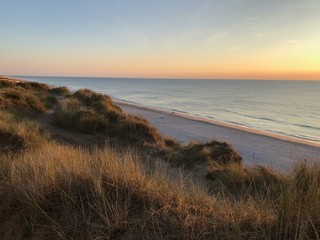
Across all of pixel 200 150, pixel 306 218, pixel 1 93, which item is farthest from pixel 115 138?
pixel 306 218

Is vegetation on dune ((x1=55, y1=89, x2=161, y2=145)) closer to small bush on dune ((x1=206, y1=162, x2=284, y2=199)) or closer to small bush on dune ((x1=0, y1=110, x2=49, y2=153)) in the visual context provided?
small bush on dune ((x1=0, y1=110, x2=49, y2=153))

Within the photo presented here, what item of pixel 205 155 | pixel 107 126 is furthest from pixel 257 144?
pixel 107 126

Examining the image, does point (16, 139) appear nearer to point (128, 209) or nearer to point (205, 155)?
point (128, 209)

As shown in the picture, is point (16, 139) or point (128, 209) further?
point (16, 139)

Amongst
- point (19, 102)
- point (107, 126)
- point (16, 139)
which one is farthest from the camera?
point (19, 102)

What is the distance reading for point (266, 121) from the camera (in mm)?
37031

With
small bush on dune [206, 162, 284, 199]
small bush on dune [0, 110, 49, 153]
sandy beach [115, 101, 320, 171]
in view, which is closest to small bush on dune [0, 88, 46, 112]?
small bush on dune [0, 110, 49, 153]

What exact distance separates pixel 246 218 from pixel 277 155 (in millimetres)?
17070

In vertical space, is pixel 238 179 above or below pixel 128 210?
below

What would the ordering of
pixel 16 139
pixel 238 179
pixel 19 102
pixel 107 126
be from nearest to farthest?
pixel 238 179 → pixel 16 139 → pixel 107 126 → pixel 19 102

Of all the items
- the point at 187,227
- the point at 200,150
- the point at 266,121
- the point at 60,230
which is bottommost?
the point at 266,121

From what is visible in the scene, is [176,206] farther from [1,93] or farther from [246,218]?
[1,93]

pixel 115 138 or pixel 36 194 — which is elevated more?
pixel 36 194

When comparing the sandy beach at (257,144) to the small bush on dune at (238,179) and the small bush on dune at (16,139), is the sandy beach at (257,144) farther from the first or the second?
the small bush on dune at (16,139)
